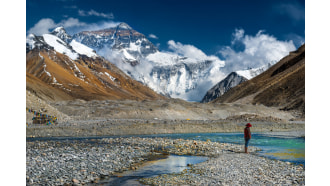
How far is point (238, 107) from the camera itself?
4043 inches

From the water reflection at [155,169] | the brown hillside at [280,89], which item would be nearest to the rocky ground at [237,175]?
the water reflection at [155,169]

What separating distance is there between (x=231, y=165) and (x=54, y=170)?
979 centimetres

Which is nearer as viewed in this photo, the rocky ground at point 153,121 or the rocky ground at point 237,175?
the rocky ground at point 237,175

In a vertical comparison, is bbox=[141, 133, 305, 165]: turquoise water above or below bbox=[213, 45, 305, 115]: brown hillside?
below

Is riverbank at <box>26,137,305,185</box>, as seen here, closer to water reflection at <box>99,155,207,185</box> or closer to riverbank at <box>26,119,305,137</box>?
water reflection at <box>99,155,207,185</box>

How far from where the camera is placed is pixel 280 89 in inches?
5226

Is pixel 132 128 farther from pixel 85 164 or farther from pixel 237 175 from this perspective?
pixel 237 175

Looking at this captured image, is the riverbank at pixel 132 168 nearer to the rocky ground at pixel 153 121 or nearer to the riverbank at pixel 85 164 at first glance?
the riverbank at pixel 85 164

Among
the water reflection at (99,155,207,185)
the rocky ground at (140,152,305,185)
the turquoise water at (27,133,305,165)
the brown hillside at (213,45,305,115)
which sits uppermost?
the brown hillside at (213,45,305,115)

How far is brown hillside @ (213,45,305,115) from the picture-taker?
116 metres

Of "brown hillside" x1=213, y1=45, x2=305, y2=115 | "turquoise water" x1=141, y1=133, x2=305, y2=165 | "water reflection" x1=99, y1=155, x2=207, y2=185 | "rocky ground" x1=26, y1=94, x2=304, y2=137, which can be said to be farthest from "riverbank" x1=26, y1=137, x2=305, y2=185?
"brown hillside" x1=213, y1=45, x2=305, y2=115

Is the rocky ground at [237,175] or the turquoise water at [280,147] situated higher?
the rocky ground at [237,175]

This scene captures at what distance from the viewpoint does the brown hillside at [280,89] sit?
116119 mm
